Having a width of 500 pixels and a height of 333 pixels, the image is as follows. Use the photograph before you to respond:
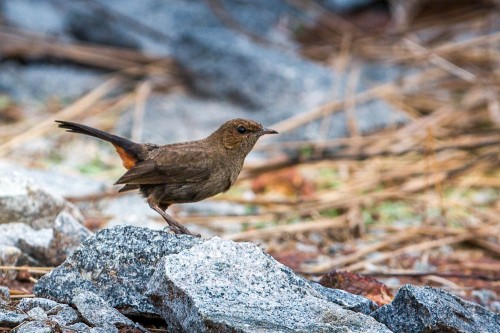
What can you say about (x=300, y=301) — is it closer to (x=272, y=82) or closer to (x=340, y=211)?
(x=340, y=211)

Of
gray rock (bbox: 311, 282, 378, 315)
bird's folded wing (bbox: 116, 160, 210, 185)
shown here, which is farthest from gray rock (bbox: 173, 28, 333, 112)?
gray rock (bbox: 311, 282, 378, 315)

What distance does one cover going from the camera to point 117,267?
Result: 121 inches

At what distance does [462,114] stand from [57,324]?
19.9 feet

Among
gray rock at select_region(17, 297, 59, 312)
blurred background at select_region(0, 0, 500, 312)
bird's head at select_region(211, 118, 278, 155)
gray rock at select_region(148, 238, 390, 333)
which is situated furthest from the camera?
blurred background at select_region(0, 0, 500, 312)

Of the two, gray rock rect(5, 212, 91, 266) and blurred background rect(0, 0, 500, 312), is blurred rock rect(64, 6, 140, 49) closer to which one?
blurred background rect(0, 0, 500, 312)

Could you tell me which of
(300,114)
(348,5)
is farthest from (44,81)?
(348,5)

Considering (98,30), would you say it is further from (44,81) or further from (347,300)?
(347,300)

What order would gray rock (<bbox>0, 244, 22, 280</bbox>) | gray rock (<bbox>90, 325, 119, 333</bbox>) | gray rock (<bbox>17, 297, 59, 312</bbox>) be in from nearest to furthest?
gray rock (<bbox>90, 325, 119, 333</bbox>)
gray rock (<bbox>17, 297, 59, 312</bbox>)
gray rock (<bbox>0, 244, 22, 280</bbox>)

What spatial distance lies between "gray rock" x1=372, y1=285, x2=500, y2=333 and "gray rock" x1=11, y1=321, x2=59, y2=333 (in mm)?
1191

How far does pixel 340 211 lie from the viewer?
6.13m

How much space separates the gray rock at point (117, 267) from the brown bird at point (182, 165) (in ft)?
2.69

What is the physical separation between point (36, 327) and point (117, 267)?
1.55 ft

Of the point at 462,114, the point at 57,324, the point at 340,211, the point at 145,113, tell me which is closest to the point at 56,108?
the point at 145,113

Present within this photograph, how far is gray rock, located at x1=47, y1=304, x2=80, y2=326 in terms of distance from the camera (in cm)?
282
